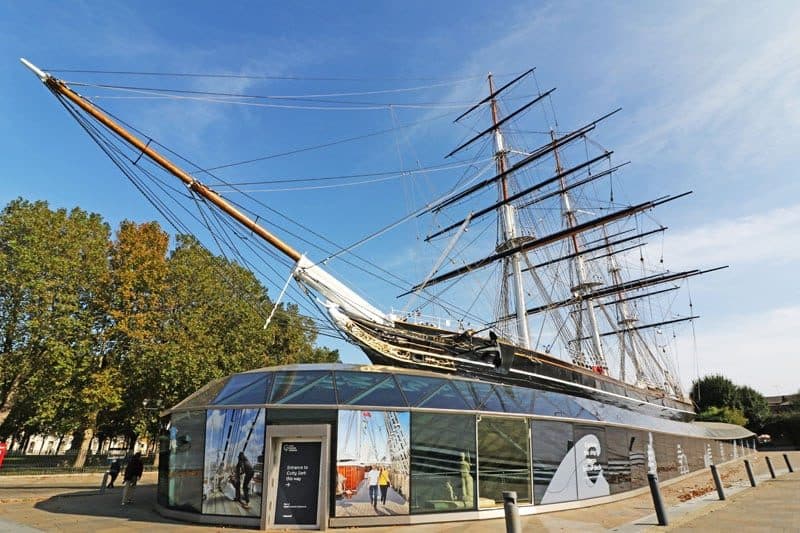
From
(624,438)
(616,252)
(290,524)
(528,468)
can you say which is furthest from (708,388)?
(290,524)

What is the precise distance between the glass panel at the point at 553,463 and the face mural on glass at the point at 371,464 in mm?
4025

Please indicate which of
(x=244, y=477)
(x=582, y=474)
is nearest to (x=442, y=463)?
(x=244, y=477)

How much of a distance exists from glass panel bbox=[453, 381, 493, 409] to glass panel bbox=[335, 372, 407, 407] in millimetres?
A: 1997

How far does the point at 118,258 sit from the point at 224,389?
2094 cm

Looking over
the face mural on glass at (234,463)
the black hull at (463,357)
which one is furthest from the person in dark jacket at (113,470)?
the black hull at (463,357)

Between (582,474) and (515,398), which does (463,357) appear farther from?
(582,474)

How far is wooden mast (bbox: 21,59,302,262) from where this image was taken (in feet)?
43.5

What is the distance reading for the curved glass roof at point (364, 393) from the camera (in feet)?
35.5

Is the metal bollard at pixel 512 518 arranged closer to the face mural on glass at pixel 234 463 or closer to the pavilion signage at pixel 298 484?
the pavilion signage at pixel 298 484

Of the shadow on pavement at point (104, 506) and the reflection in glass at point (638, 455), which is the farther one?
the reflection in glass at point (638, 455)

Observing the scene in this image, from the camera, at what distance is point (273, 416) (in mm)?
10461

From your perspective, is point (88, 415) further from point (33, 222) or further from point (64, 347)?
point (33, 222)

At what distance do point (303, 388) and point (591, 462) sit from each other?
9243 mm

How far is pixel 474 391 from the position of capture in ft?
41.8
